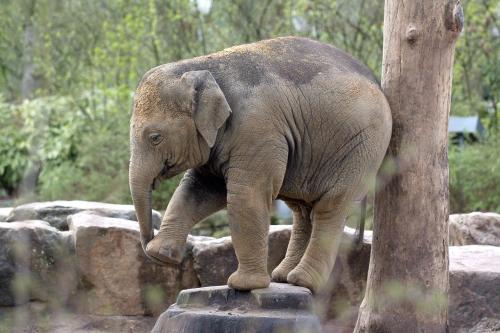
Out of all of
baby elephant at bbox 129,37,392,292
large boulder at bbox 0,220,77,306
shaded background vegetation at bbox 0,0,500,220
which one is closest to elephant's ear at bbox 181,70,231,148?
baby elephant at bbox 129,37,392,292

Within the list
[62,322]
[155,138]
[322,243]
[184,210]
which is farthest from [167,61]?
[155,138]

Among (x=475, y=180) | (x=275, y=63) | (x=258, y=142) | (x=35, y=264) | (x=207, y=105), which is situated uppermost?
(x=275, y=63)

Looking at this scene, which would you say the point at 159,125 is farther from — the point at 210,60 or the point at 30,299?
the point at 30,299

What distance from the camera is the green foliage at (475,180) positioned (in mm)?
11328

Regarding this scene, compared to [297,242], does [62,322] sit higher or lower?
lower

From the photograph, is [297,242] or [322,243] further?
[297,242]

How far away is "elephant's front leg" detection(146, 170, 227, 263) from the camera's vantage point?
506 centimetres

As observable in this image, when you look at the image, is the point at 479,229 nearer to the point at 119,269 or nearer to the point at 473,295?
the point at 473,295

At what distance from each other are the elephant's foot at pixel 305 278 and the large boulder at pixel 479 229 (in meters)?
2.52

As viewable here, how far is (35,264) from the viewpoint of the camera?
21.5 ft

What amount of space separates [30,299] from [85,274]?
1.45ft

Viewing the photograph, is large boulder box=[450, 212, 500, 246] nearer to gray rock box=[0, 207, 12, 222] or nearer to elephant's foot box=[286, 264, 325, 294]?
elephant's foot box=[286, 264, 325, 294]

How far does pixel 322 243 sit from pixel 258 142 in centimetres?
77

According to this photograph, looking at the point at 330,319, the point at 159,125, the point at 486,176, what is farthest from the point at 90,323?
the point at 486,176
